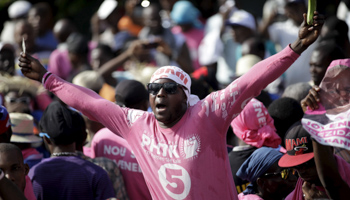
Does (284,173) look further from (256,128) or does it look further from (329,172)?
(329,172)

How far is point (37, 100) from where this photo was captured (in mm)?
8266

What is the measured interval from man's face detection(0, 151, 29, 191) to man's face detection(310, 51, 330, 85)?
3.52m

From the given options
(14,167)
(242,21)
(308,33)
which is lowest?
(14,167)

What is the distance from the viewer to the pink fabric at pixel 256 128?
5.64 m

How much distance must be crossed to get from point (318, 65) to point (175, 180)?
313 cm

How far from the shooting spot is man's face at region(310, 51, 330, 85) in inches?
274

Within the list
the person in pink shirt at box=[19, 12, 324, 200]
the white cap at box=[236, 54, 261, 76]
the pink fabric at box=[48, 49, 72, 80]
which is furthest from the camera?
the pink fabric at box=[48, 49, 72, 80]

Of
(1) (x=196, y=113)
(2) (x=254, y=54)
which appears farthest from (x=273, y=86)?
(1) (x=196, y=113)

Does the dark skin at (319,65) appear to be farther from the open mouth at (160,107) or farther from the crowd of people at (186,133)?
the open mouth at (160,107)

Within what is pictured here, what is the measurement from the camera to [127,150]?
A: 18.9ft

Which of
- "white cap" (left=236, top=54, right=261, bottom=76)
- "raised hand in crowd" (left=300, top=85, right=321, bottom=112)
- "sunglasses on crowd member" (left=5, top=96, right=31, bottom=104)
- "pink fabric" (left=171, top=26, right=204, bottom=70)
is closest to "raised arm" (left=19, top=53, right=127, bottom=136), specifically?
"raised hand in crowd" (left=300, top=85, right=321, bottom=112)

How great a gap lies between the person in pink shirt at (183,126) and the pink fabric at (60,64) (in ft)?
17.7

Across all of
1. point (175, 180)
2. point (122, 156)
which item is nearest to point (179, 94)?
point (175, 180)

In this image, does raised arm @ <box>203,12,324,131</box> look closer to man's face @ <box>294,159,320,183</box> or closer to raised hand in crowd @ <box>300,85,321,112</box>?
raised hand in crowd @ <box>300,85,321,112</box>
